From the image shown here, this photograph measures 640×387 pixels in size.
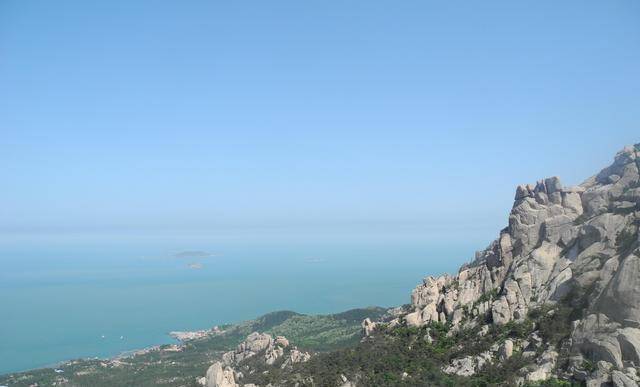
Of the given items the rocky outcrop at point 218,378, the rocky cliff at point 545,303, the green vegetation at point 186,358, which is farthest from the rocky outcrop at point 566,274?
the green vegetation at point 186,358

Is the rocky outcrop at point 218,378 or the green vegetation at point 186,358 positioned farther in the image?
the green vegetation at point 186,358

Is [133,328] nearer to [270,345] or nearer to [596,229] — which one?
[270,345]

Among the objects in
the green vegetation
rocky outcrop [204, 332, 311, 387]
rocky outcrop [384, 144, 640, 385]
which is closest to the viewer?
rocky outcrop [384, 144, 640, 385]

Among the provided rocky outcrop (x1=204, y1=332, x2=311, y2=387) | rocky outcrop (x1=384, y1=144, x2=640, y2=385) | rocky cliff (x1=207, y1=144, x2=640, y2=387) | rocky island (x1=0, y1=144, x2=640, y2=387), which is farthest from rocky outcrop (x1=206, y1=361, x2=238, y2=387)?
rocky outcrop (x1=384, y1=144, x2=640, y2=385)

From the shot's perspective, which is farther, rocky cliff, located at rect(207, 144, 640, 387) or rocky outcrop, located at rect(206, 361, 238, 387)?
rocky outcrop, located at rect(206, 361, 238, 387)

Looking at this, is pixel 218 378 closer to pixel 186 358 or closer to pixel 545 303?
pixel 545 303

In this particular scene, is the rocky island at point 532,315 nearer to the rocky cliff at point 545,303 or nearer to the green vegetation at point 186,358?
the rocky cliff at point 545,303

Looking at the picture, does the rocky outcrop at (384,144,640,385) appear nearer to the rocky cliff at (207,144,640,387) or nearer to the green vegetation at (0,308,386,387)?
the rocky cliff at (207,144,640,387)
